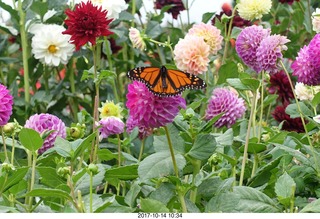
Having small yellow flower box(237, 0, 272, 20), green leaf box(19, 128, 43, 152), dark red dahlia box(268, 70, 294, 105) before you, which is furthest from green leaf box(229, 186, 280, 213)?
dark red dahlia box(268, 70, 294, 105)

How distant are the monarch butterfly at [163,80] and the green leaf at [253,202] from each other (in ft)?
0.62

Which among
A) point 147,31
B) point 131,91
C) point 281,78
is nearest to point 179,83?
point 131,91

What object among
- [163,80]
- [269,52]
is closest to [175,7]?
[269,52]

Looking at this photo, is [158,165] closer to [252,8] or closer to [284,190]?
[284,190]

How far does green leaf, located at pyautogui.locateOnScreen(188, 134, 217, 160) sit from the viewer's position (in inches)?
49.3

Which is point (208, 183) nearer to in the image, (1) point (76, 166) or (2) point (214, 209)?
(2) point (214, 209)

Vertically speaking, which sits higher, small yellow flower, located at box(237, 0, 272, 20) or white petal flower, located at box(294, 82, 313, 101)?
small yellow flower, located at box(237, 0, 272, 20)

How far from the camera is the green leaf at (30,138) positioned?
1249 millimetres

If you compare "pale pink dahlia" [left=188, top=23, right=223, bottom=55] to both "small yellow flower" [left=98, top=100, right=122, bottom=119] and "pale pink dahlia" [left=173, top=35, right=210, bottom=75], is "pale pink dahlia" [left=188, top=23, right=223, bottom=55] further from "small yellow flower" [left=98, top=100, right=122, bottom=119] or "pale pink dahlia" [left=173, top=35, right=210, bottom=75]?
"small yellow flower" [left=98, top=100, right=122, bottom=119]

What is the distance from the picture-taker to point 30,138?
4.14 ft

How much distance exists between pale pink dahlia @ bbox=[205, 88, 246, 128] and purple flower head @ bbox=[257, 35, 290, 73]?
0.29 m

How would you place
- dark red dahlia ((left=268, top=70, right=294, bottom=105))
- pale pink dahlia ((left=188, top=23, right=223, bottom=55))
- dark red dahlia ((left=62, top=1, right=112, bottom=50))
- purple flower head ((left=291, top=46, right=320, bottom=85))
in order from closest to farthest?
purple flower head ((left=291, top=46, right=320, bottom=85))
dark red dahlia ((left=62, top=1, right=112, bottom=50))
pale pink dahlia ((left=188, top=23, right=223, bottom=55))
dark red dahlia ((left=268, top=70, right=294, bottom=105))

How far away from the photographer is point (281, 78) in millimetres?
2471

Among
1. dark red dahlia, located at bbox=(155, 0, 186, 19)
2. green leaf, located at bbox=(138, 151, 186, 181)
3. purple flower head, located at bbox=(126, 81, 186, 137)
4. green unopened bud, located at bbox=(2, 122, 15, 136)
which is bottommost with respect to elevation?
green leaf, located at bbox=(138, 151, 186, 181)
